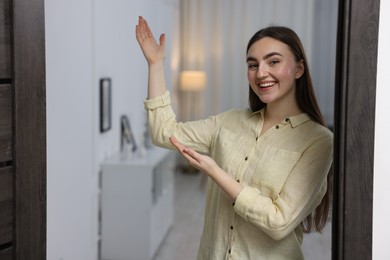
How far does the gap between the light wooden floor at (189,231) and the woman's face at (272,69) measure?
1.10ft

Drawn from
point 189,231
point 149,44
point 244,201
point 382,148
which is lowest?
point 189,231

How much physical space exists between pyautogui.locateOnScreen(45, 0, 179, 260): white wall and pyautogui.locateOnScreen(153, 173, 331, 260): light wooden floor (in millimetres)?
246

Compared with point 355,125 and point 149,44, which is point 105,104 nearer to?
point 149,44

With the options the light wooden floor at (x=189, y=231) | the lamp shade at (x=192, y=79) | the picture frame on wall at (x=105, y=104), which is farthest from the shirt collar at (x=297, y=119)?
the picture frame on wall at (x=105, y=104)

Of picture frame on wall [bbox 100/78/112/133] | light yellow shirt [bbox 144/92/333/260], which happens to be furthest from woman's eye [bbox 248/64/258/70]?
picture frame on wall [bbox 100/78/112/133]

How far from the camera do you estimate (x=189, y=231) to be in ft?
5.38

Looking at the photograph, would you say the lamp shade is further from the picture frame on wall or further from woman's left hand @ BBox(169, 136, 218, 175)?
the picture frame on wall

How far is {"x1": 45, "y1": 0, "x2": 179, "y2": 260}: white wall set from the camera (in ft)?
4.87

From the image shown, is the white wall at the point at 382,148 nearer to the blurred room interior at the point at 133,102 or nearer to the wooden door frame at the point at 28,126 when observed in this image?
the blurred room interior at the point at 133,102

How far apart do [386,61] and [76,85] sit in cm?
112

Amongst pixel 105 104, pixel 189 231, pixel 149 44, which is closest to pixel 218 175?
pixel 149 44

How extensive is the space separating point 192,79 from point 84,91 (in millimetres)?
515

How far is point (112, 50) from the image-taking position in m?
1.82

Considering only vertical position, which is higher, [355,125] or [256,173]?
[355,125]
